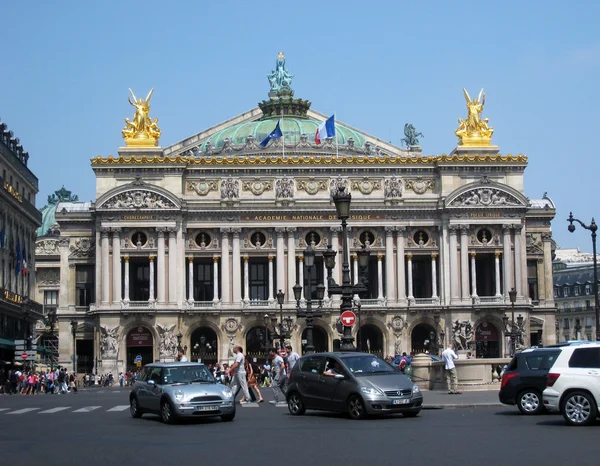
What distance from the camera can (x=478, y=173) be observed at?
324 ft

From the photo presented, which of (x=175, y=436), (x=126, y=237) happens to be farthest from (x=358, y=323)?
(x=175, y=436)

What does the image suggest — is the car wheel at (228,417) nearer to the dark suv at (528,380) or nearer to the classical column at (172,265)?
the dark suv at (528,380)

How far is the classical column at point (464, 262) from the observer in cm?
9669

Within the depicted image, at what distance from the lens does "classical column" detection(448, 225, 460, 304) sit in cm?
9662

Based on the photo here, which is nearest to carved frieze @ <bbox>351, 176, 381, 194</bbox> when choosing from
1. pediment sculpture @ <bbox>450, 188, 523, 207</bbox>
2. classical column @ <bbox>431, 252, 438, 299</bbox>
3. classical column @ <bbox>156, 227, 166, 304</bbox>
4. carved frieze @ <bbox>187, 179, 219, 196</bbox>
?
pediment sculpture @ <bbox>450, 188, 523, 207</bbox>

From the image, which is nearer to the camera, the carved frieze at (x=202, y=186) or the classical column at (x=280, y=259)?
the classical column at (x=280, y=259)

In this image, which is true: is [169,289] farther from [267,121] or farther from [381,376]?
[381,376]

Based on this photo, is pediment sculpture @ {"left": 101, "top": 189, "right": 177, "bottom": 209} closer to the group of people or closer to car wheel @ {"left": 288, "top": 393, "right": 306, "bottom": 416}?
the group of people

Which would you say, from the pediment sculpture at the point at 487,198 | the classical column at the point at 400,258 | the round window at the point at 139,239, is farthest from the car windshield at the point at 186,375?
the pediment sculpture at the point at 487,198

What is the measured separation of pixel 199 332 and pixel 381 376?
217 feet

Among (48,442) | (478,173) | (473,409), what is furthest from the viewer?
(478,173)

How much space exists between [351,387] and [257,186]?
66366 millimetres

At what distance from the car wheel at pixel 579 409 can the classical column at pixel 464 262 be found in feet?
225

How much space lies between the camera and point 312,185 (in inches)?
3873
